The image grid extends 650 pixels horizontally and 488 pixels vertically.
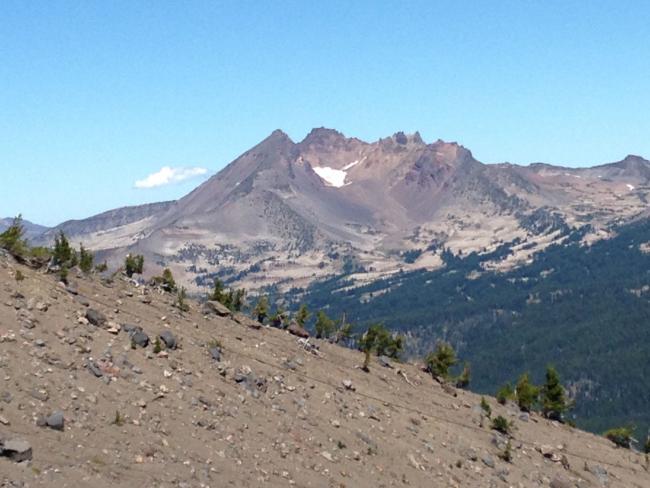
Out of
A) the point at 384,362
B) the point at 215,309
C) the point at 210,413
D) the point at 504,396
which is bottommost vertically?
the point at 504,396

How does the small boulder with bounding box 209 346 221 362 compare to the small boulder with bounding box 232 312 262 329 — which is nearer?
the small boulder with bounding box 209 346 221 362

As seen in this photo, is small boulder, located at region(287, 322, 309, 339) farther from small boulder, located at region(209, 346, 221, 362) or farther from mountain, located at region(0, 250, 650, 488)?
small boulder, located at region(209, 346, 221, 362)

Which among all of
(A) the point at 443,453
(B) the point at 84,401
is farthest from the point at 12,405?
(A) the point at 443,453

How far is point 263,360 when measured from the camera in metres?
49.8

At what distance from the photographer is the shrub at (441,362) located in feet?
236

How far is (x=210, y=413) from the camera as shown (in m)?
37.2

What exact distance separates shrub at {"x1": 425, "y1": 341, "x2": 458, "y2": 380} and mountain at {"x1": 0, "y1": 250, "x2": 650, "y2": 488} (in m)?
9.34

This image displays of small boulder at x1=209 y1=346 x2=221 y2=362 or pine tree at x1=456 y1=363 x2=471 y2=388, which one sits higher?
small boulder at x1=209 y1=346 x2=221 y2=362

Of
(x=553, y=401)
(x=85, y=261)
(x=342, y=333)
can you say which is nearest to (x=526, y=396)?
(x=553, y=401)

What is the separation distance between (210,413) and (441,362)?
39953mm

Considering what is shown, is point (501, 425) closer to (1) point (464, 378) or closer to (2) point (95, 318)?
(1) point (464, 378)

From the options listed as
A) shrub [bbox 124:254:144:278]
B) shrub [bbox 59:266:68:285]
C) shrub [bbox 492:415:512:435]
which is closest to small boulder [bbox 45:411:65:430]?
shrub [bbox 59:266:68:285]

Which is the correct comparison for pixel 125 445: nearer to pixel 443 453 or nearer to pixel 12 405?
pixel 12 405

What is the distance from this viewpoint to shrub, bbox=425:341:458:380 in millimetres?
71875
